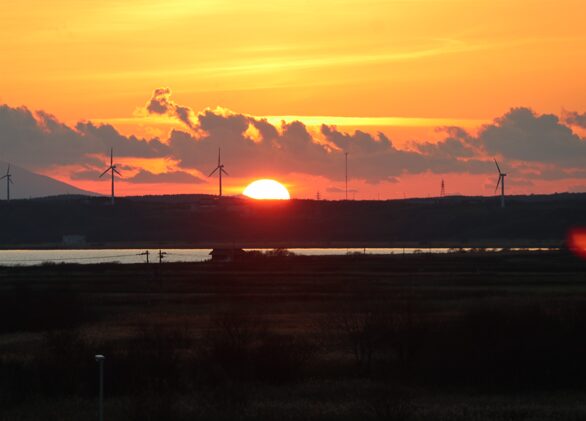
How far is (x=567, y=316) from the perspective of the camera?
4641 centimetres

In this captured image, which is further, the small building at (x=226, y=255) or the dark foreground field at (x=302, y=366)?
the small building at (x=226, y=255)

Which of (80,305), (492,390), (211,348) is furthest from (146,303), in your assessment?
(492,390)

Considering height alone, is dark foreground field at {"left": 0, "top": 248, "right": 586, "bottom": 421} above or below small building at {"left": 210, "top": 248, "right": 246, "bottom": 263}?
below

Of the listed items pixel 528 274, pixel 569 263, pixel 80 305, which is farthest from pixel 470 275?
pixel 80 305

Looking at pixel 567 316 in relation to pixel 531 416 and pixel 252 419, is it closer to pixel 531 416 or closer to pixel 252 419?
pixel 531 416

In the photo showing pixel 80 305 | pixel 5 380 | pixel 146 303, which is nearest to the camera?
pixel 5 380

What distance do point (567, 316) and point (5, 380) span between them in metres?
21.1

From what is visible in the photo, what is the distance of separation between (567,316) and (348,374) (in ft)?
30.1

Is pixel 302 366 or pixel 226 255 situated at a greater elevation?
pixel 226 255

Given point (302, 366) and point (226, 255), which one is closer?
point (302, 366)

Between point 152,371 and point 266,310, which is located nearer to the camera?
point 152,371

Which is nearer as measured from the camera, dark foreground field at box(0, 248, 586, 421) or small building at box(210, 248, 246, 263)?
dark foreground field at box(0, 248, 586, 421)

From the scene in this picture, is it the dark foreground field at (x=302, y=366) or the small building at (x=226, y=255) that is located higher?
the small building at (x=226, y=255)

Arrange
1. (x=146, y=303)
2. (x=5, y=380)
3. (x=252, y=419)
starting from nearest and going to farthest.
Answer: (x=252, y=419)
(x=5, y=380)
(x=146, y=303)
